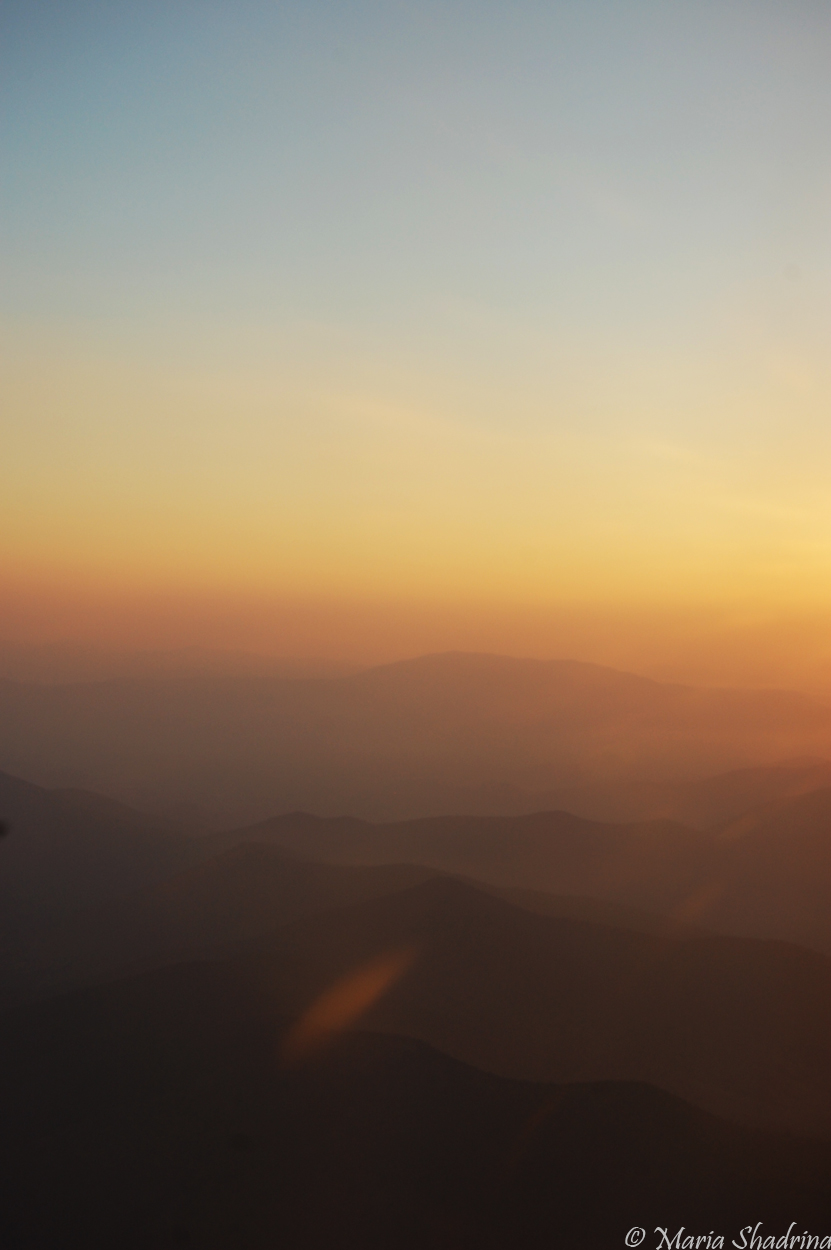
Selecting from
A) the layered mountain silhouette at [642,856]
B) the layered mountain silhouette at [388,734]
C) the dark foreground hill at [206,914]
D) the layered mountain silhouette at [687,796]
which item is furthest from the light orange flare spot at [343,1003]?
the layered mountain silhouette at [687,796]

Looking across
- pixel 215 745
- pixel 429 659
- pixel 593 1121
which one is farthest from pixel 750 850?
pixel 429 659

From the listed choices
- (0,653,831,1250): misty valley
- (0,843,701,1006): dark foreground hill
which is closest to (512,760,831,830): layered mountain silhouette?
(0,653,831,1250): misty valley

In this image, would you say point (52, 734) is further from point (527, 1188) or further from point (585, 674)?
point (527, 1188)

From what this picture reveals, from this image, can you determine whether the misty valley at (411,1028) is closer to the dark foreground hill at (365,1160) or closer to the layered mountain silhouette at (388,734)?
the dark foreground hill at (365,1160)

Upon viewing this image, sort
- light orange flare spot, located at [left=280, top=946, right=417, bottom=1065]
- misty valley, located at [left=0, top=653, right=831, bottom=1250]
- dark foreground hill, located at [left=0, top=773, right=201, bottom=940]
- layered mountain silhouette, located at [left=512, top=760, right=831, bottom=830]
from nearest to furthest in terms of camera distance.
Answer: misty valley, located at [left=0, top=653, right=831, bottom=1250]
light orange flare spot, located at [left=280, top=946, right=417, bottom=1065]
dark foreground hill, located at [left=0, top=773, right=201, bottom=940]
layered mountain silhouette, located at [left=512, top=760, right=831, bottom=830]

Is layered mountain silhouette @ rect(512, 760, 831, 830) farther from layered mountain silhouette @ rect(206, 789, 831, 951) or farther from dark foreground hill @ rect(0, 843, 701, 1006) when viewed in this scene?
dark foreground hill @ rect(0, 843, 701, 1006)

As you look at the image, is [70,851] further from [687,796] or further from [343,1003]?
[687,796]
